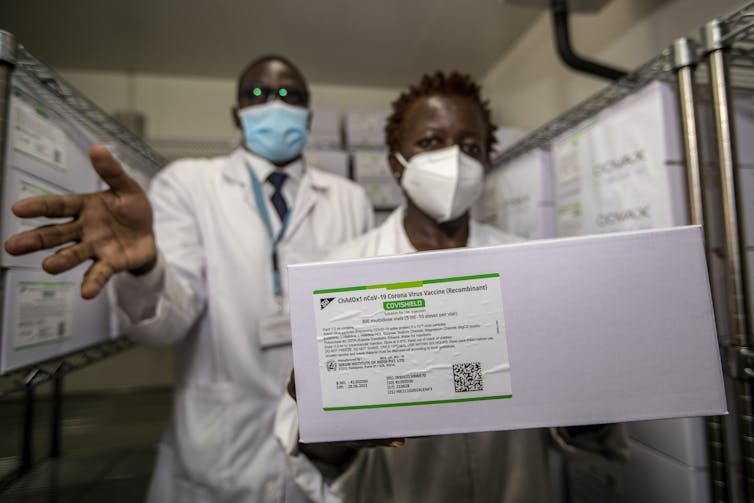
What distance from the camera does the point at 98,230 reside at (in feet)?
2.10

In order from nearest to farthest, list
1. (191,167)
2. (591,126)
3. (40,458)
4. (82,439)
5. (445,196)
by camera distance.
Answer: (445,196) → (591,126) → (191,167) → (40,458) → (82,439)

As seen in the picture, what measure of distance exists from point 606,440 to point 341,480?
45cm

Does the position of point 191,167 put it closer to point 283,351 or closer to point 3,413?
point 283,351

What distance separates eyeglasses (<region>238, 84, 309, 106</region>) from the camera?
108 centimetres

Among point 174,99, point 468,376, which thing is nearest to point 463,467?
point 468,376

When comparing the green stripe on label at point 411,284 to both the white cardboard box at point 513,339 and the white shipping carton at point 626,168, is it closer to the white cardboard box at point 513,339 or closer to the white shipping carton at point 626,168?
the white cardboard box at point 513,339

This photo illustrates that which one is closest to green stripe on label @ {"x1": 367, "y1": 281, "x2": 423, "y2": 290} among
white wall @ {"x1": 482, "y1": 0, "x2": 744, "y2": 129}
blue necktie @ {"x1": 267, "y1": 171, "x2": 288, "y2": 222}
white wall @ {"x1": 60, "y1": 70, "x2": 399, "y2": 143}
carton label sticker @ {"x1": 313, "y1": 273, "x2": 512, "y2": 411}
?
carton label sticker @ {"x1": 313, "y1": 273, "x2": 512, "y2": 411}

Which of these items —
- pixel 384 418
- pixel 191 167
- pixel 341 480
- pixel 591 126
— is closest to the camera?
pixel 384 418

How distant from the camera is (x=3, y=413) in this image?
5.61 feet

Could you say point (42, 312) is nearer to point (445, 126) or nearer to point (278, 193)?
point (278, 193)

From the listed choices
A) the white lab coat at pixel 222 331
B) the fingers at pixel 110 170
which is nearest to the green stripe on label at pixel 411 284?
the fingers at pixel 110 170

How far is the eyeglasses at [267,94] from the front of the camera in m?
1.08

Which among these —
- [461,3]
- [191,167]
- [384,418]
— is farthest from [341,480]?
[461,3]

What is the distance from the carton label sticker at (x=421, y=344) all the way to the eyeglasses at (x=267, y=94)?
0.78 meters
